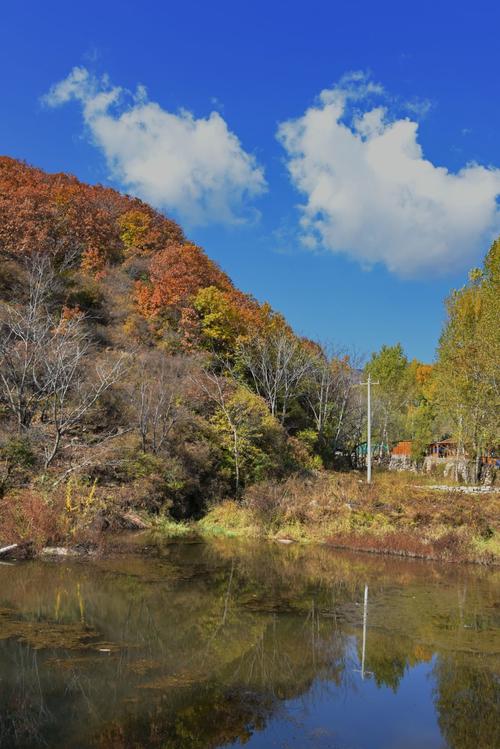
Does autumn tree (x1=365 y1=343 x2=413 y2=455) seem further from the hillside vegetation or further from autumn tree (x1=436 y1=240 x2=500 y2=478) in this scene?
autumn tree (x1=436 y1=240 x2=500 y2=478)

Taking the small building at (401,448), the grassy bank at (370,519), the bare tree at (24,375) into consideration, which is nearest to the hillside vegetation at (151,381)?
the bare tree at (24,375)

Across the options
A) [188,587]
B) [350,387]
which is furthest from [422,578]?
[350,387]

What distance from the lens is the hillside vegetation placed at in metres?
23.0

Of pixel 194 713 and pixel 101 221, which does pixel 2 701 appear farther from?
pixel 101 221

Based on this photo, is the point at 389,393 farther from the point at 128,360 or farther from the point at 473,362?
the point at 128,360

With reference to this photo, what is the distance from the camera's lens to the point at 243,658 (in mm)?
9773

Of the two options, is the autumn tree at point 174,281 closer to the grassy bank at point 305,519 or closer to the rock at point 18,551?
the grassy bank at point 305,519

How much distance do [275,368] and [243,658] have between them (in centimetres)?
3006

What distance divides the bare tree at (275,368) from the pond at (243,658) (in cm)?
2153

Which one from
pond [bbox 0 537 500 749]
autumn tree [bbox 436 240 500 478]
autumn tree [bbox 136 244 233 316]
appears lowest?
pond [bbox 0 537 500 749]

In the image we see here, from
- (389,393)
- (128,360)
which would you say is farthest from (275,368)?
(389,393)

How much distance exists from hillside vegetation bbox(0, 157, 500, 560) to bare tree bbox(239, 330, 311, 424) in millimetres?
145

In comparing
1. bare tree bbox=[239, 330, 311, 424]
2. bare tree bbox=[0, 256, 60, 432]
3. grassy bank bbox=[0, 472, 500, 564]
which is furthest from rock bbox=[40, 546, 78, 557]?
bare tree bbox=[239, 330, 311, 424]

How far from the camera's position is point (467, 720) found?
306 inches
